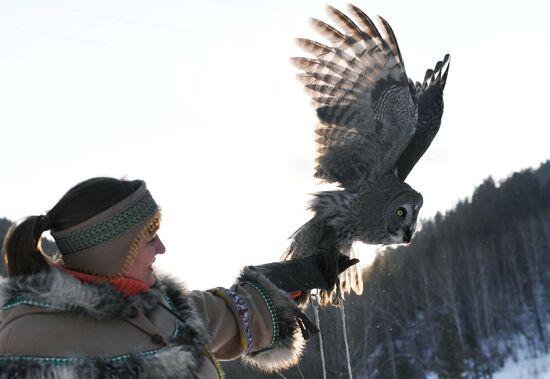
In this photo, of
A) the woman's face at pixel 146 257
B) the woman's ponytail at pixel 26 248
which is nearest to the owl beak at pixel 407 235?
the woman's face at pixel 146 257

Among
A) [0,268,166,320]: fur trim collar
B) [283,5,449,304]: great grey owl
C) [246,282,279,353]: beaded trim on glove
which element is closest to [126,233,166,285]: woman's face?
[0,268,166,320]: fur trim collar

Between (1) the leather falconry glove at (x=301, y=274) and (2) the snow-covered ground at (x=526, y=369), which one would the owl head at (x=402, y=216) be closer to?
(1) the leather falconry glove at (x=301, y=274)

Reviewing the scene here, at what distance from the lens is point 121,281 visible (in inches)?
76.1

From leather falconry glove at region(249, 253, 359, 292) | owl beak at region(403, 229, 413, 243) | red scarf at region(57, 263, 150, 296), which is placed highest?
owl beak at region(403, 229, 413, 243)

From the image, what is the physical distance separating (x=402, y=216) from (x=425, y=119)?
2.06 ft

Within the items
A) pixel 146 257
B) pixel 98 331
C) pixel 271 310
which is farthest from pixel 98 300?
pixel 271 310

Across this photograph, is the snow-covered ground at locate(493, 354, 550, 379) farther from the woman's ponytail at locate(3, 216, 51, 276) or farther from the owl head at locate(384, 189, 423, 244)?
the woman's ponytail at locate(3, 216, 51, 276)

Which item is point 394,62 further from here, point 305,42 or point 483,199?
point 483,199

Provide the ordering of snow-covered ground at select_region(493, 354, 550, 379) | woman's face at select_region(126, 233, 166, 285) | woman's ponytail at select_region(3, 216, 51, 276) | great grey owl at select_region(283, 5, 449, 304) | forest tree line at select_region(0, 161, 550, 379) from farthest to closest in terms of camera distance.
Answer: forest tree line at select_region(0, 161, 550, 379) → snow-covered ground at select_region(493, 354, 550, 379) → great grey owl at select_region(283, 5, 449, 304) → woman's face at select_region(126, 233, 166, 285) → woman's ponytail at select_region(3, 216, 51, 276)

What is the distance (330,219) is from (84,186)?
7.11 feet

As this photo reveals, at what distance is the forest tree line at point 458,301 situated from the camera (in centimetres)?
2441

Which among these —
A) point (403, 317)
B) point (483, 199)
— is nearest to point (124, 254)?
point (403, 317)

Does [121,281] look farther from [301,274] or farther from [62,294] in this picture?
[301,274]

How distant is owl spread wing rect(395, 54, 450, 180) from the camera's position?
417 cm
